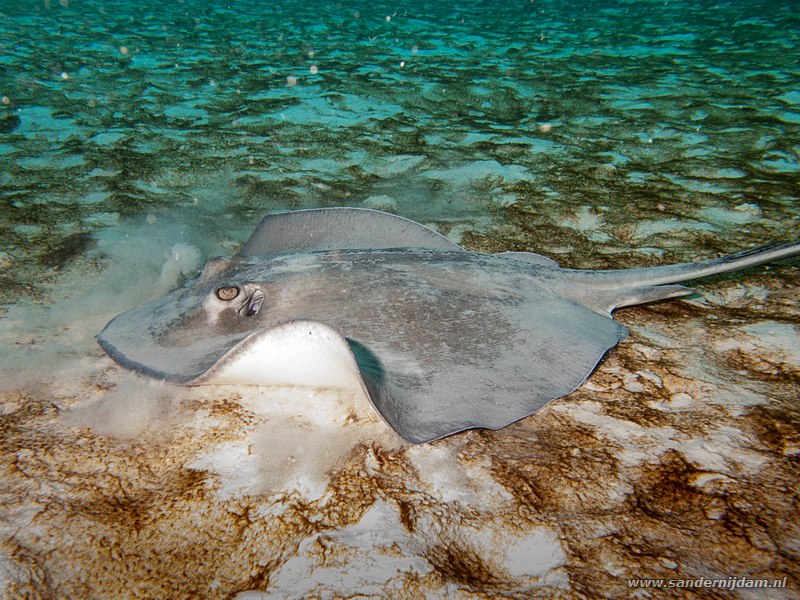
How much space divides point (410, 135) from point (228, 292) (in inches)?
177

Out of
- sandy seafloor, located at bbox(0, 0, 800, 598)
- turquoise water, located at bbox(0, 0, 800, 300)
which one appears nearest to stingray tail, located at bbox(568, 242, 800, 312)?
sandy seafloor, located at bbox(0, 0, 800, 598)

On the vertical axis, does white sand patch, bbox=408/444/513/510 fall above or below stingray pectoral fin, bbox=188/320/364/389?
below

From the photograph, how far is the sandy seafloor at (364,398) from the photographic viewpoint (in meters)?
1.52

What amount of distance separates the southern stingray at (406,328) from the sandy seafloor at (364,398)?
23 centimetres

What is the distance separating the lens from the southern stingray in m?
1.80

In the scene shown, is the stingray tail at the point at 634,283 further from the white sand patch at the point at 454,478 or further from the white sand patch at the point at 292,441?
the white sand patch at the point at 292,441

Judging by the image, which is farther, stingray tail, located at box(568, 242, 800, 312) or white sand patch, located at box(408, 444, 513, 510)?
stingray tail, located at box(568, 242, 800, 312)

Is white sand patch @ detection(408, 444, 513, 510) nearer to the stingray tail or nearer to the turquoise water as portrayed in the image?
the stingray tail

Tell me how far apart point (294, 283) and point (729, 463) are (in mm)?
1980

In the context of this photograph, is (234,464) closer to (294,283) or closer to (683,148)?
(294,283)

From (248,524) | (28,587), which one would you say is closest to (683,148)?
(248,524)

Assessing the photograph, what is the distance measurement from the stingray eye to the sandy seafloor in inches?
17.3

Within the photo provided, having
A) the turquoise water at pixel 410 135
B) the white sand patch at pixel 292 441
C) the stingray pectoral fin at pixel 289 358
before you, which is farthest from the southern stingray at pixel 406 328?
the turquoise water at pixel 410 135

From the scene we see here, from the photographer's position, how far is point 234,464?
191cm
